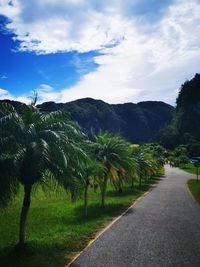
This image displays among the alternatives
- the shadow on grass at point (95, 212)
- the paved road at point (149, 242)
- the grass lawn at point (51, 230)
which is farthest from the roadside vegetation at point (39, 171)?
the shadow on grass at point (95, 212)

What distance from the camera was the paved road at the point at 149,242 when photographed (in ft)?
40.1

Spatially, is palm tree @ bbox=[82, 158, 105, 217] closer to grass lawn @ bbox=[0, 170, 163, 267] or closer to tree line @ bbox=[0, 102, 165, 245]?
grass lawn @ bbox=[0, 170, 163, 267]

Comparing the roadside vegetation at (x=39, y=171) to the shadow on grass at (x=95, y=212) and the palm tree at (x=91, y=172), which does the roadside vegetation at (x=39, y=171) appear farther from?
the palm tree at (x=91, y=172)

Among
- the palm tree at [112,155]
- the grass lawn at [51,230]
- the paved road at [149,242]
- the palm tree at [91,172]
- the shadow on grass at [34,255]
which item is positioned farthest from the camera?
the palm tree at [112,155]

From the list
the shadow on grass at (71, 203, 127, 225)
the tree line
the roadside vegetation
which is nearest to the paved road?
the roadside vegetation

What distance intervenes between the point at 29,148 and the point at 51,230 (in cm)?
681

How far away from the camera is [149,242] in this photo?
14945 mm

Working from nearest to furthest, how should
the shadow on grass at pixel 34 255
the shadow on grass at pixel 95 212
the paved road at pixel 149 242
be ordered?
the shadow on grass at pixel 34 255 → the paved road at pixel 149 242 → the shadow on grass at pixel 95 212

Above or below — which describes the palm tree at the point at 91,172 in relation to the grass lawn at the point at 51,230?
above

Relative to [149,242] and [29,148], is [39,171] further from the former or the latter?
[149,242]

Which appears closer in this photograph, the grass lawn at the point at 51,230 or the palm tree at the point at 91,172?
the grass lawn at the point at 51,230

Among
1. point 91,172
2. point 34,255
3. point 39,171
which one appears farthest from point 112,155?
point 34,255

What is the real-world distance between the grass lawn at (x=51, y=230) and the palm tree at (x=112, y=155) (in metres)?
2.75

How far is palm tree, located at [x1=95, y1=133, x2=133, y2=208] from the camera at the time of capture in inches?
1007
